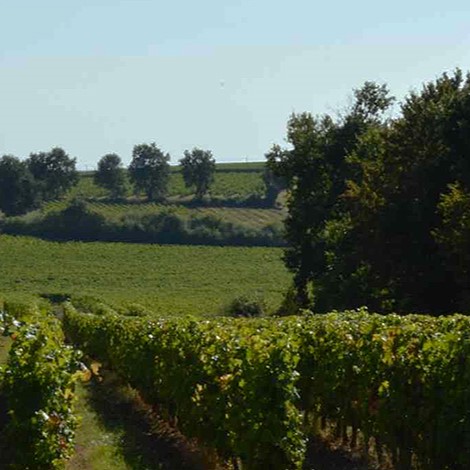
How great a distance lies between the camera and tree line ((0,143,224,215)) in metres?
130

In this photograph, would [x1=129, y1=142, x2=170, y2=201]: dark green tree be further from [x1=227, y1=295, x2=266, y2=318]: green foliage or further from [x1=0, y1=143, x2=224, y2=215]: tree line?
[x1=227, y1=295, x2=266, y2=318]: green foliage

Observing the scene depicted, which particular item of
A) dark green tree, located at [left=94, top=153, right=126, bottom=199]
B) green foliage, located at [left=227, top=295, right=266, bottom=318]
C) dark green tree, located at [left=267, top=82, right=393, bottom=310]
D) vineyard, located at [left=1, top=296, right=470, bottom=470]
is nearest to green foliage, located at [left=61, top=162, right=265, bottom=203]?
dark green tree, located at [left=94, top=153, right=126, bottom=199]

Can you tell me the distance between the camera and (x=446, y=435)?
31.1 feet

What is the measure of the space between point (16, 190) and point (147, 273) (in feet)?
169

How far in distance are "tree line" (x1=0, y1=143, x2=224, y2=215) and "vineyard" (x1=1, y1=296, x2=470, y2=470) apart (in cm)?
11482

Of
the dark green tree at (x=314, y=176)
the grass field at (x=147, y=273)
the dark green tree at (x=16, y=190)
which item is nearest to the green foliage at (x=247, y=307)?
the grass field at (x=147, y=273)

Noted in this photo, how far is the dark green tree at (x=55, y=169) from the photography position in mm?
141125

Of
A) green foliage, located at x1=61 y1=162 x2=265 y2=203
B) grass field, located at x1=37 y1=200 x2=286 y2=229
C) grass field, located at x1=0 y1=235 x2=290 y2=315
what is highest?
green foliage, located at x1=61 y1=162 x2=265 y2=203

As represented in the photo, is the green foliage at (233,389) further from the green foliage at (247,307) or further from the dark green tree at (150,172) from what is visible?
the dark green tree at (150,172)

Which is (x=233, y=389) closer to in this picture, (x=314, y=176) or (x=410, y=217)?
(x=410, y=217)

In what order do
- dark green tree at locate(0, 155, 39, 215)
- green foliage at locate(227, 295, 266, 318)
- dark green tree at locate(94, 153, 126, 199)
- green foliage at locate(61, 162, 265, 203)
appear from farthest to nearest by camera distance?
dark green tree at locate(94, 153, 126, 199)
dark green tree at locate(0, 155, 39, 215)
green foliage at locate(61, 162, 265, 203)
green foliage at locate(227, 295, 266, 318)

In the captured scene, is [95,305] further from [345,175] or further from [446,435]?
[446,435]

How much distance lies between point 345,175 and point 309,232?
3.78m

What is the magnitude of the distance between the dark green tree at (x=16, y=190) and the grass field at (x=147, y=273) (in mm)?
29837
